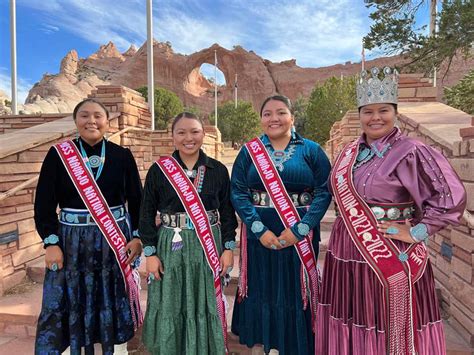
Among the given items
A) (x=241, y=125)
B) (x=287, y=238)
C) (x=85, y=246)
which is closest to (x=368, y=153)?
(x=287, y=238)

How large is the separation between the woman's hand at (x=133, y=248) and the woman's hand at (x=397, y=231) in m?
1.56

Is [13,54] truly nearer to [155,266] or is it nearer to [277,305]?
[155,266]

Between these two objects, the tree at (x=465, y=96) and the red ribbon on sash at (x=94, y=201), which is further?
the tree at (x=465, y=96)

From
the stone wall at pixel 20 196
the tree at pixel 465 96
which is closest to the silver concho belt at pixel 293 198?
the stone wall at pixel 20 196

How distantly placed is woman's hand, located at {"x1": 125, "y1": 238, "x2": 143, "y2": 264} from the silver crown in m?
1.69

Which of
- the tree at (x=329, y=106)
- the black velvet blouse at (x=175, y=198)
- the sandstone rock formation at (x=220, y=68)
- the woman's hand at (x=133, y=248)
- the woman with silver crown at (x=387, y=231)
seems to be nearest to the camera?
the woman with silver crown at (x=387, y=231)

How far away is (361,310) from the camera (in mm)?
1776

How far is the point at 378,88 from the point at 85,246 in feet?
6.59

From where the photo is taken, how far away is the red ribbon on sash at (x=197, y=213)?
211 centimetres

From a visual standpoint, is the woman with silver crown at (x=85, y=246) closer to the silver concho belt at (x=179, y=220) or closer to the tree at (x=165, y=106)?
the silver concho belt at (x=179, y=220)

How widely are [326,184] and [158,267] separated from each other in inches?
47.0

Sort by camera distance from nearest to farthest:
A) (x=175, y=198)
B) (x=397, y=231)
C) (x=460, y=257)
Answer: (x=397, y=231), (x=175, y=198), (x=460, y=257)

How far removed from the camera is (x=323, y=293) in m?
1.98

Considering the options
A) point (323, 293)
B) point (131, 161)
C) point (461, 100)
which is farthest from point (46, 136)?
point (461, 100)
